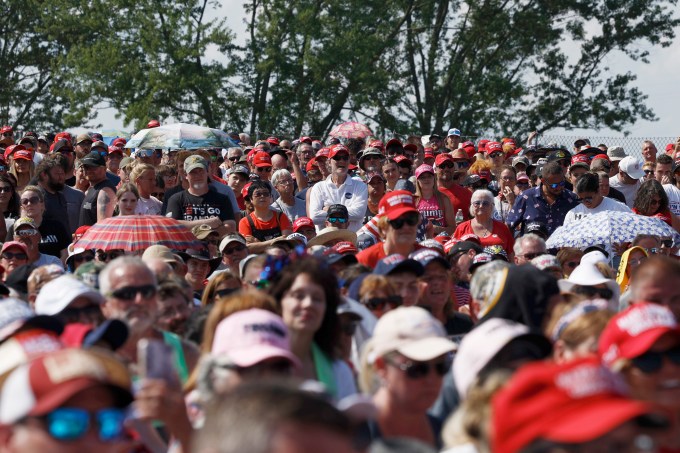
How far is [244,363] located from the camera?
12.9 feet

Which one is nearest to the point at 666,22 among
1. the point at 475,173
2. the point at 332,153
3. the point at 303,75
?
the point at 303,75

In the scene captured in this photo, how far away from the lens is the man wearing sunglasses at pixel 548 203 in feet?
39.6

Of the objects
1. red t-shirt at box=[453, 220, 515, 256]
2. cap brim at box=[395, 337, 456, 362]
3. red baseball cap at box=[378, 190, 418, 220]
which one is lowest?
red t-shirt at box=[453, 220, 515, 256]

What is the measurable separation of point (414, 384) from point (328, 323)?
1.13m

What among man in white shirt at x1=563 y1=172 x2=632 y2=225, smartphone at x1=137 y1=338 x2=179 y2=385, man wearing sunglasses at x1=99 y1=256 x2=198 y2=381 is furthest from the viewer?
man in white shirt at x1=563 y1=172 x2=632 y2=225

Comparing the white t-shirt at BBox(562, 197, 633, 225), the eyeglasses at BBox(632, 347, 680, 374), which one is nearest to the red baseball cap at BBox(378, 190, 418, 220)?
the white t-shirt at BBox(562, 197, 633, 225)

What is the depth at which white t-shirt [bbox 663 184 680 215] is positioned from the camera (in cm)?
1281

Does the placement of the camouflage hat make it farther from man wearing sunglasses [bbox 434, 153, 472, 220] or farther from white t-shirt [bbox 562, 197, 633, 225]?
man wearing sunglasses [bbox 434, 153, 472, 220]

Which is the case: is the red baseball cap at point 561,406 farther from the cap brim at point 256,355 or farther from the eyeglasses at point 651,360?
the cap brim at point 256,355

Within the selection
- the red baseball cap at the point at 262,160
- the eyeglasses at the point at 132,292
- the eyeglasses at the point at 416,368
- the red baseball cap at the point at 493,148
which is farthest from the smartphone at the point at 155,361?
the red baseball cap at the point at 493,148

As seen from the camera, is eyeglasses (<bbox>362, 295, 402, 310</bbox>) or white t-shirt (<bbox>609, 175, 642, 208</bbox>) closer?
eyeglasses (<bbox>362, 295, 402, 310</bbox>)

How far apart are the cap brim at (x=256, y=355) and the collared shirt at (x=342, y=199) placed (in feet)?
26.3

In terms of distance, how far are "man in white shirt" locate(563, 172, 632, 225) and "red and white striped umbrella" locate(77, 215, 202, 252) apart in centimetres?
398

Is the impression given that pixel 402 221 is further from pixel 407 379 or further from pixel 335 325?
pixel 407 379
